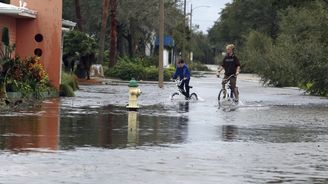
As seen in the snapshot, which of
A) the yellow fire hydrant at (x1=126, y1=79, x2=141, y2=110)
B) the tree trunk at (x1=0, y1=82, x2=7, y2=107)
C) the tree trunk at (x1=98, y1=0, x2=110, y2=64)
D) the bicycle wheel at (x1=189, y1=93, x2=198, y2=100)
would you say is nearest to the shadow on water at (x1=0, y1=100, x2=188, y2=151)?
the yellow fire hydrant at (x1=126, y1=79, x2=141, y2=110)

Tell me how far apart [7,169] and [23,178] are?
0.70 meters

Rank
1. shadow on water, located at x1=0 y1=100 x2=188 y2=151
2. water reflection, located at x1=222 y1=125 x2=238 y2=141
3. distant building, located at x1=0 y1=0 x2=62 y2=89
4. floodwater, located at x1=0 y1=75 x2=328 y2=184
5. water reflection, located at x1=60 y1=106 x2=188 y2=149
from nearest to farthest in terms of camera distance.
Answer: floodwater, located at x1=0 y1=75 x2=328 y2=184
shadow on water, located at x1=0 y1=100 x2=188 y2=151
water reflection, located at x1=60 y1=106 x2=188 y2=149
water reflection, located at x1=222 y1=125 x2=238 y2=141
distant building, located at x1=0 y1=0 x2=62 y2=89

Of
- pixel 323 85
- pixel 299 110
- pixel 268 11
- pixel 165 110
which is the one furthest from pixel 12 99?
pixel 268 11

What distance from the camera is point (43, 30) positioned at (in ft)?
88.5

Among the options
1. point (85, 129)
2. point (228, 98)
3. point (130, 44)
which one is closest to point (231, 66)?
point (228, 98)

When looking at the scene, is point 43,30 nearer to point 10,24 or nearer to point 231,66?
point 10,24

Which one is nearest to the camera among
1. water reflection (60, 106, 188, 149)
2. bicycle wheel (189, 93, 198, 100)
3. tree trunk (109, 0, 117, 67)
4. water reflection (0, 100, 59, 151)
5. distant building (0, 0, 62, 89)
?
water reflection (0, 100, 59, 151)

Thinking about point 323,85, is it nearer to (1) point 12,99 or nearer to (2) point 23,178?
(1) point 12,99

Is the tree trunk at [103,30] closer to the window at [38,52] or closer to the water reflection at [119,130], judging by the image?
the window at [38,52]

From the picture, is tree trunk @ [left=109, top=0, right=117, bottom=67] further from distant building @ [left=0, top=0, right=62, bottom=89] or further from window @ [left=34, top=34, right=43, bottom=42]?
window @ [left=34, top=34, right=43, bottom=42]

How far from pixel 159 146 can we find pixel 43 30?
14902 millimetres

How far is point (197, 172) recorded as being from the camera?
1031 centimetres

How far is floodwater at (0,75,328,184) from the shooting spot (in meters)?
10.0

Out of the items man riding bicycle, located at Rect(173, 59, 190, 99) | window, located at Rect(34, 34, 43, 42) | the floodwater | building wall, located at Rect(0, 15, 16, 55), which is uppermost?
building wall, located at Rect(0, 15, 16, 55)
